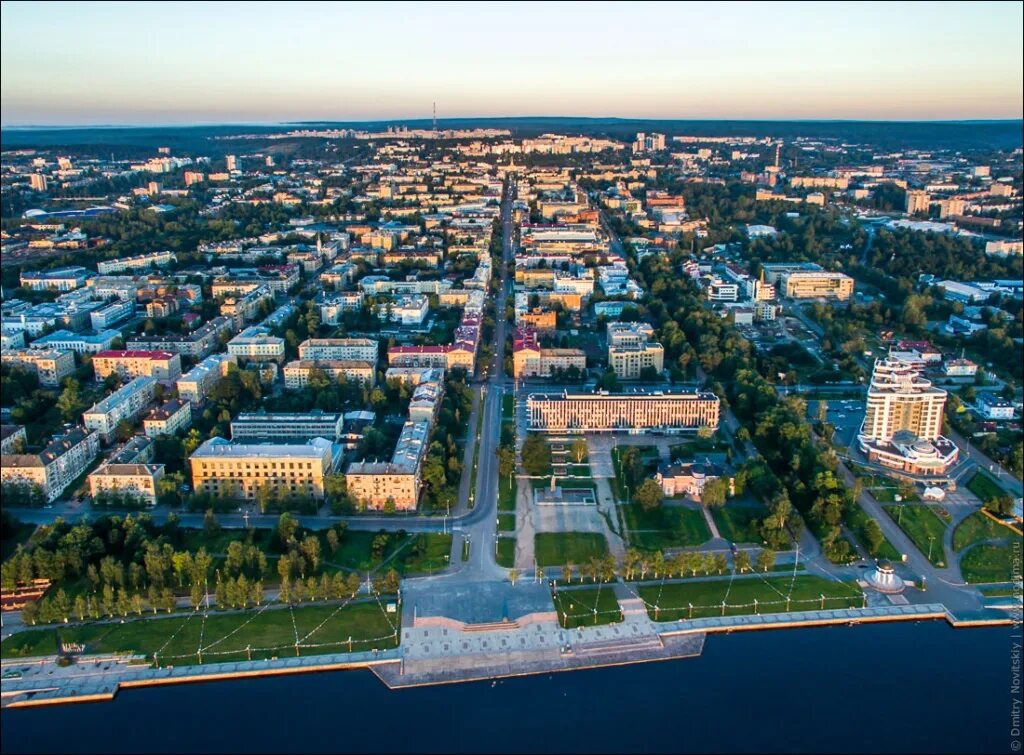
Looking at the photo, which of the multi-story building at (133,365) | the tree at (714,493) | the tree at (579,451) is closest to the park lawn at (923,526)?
the tree at (714,493)

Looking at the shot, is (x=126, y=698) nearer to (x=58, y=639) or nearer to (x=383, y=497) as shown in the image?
(x=58, y=639)

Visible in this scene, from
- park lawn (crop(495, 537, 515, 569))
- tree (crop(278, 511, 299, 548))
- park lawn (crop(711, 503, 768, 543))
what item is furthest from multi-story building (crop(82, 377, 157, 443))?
park lawn (crop(711, 503, 768, 543))

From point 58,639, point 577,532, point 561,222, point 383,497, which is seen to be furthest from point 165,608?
point 561,222

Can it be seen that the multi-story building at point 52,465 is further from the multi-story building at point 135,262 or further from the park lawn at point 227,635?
the multi-story building at point 135,262

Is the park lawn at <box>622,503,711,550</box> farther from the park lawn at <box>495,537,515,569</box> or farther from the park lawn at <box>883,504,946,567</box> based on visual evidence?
the park lawn at <box>883,504,946,567</box>

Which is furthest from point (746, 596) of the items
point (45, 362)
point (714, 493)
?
point (45, 362)

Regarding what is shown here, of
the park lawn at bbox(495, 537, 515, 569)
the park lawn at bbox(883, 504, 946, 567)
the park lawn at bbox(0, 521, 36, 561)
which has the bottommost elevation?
the park lawn at bbox(0, 521, 36, 561)
